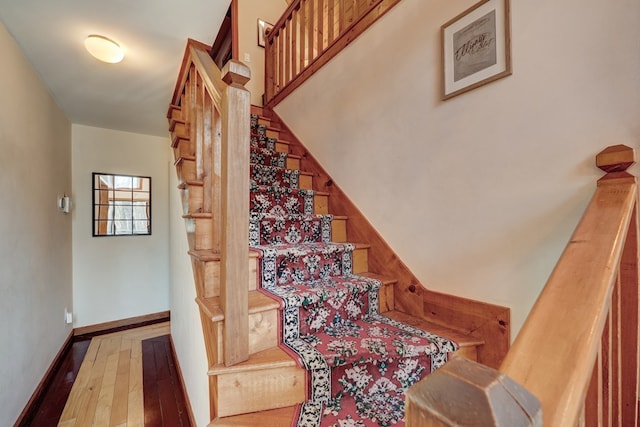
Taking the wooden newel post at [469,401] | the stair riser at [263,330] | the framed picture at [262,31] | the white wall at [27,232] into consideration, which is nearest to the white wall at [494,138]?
the stair riser at [263,330]

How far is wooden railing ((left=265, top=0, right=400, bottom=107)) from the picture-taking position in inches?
77.8

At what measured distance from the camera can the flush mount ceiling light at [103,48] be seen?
1717 mm

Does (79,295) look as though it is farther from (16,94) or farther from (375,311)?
(375,311)

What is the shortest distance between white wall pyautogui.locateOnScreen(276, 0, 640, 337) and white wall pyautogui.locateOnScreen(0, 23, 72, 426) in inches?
82.8

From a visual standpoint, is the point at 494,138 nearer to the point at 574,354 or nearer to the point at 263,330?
the point at 574,354

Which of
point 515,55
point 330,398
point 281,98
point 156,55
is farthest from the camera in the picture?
point 281,98

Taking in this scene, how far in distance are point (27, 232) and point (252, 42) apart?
2748mm

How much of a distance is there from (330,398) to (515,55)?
1.51 metres

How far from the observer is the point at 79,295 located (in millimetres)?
3164

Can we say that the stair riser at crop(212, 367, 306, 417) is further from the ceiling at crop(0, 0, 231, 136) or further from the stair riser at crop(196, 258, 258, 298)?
the ceiling at crop(0, 0, 231, 136)

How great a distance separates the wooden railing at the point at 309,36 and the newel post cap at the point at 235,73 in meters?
1.18

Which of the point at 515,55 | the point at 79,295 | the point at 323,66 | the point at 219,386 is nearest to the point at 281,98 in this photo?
the point at 323,66

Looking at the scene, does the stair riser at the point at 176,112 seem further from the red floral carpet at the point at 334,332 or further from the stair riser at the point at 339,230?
the stair riser at the point at 339,230

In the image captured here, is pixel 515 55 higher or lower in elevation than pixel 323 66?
lower
